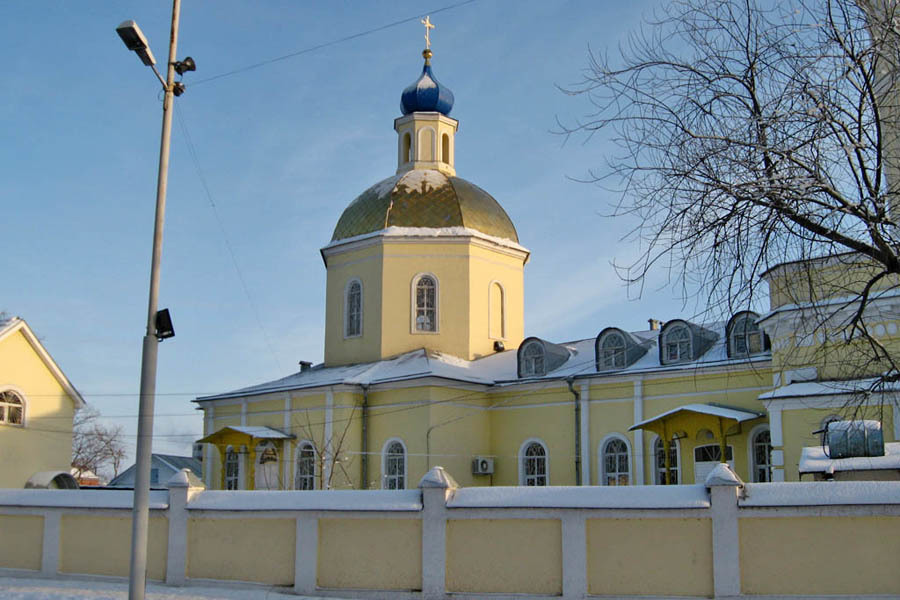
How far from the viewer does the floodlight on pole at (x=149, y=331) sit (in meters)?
9.71

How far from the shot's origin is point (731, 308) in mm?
8680

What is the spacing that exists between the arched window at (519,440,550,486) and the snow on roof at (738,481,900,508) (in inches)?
575

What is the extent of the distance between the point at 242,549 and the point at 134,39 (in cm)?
595

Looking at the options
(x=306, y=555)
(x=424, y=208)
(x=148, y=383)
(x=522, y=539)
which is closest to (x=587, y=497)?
(x=522, y=539)

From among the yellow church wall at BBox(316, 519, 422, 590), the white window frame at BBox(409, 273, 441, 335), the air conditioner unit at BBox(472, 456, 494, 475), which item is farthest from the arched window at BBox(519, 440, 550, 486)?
the yellow church wall at BBox(316, 519, 422, 590)

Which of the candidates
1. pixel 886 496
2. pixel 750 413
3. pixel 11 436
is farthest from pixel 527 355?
pixel 886 496

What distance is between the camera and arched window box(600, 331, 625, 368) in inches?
945

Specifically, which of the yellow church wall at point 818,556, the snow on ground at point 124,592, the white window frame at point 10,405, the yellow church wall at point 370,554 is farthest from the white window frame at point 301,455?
A: the yellow church wall at point 818,556

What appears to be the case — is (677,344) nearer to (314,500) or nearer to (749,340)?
(749,340)

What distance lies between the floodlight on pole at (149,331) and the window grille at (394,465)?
14.3 m

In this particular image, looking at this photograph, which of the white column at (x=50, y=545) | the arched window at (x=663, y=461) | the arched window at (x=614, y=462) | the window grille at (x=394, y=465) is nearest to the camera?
the white column at (x=50, y=545)

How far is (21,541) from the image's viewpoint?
13234mm

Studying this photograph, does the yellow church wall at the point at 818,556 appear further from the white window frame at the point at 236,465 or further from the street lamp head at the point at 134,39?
the white window frame at the point at 236,465

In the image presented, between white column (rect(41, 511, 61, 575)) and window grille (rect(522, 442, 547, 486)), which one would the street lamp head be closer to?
white column (rect(41, 511, 61, 575))
